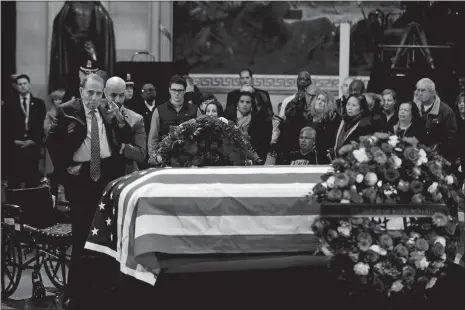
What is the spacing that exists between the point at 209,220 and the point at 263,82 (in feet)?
31.0

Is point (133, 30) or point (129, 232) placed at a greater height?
point (133, 30)

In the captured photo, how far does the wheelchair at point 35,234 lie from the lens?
798cm

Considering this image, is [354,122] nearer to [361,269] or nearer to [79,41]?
[361,269]

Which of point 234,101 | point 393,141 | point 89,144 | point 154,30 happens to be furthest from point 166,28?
point 393,141

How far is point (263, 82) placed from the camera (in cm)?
1558

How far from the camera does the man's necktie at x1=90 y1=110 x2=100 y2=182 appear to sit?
730 cm

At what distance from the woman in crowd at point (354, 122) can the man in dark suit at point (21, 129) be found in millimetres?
4973

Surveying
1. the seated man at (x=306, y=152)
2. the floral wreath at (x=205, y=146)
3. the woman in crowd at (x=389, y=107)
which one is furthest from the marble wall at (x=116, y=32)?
the floral wreath at (x=205, y=146)

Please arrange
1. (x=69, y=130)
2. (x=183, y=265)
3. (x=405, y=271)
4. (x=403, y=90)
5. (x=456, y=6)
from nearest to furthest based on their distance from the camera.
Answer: (x=405, y=271) → (x=183, y=265) → (x=69, y=130) → (x=403, y=90) → (x=456, y=6)

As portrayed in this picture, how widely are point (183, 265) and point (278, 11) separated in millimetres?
9991

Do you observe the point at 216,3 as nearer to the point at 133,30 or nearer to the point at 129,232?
the point at 133,30

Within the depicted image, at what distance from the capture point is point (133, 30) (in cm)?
1509

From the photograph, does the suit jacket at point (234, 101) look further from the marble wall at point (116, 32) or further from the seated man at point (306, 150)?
the marble wall at point (116, 32)

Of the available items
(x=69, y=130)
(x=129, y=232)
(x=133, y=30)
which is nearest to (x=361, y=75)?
(x=133, y=30)
